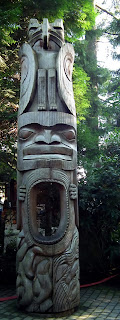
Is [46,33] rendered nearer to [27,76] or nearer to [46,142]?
[27,76]

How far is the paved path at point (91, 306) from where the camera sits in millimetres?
3816

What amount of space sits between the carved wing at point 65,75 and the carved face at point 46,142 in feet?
1.46

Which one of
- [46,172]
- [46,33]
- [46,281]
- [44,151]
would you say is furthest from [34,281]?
[46,33]

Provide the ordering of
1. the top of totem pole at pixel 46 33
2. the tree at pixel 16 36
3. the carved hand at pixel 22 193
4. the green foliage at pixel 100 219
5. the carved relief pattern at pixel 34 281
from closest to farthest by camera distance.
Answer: the carved relief pattern at pixel 34 281
the carved hand at pixel 22 193
the top of totem pole at pixel 46 33
the green foliage at pixel 100 219
the tree at pixel 16 36

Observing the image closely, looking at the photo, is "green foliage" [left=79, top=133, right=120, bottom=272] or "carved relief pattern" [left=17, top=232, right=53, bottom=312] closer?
"carved relief pattern" [left=17, top=232, right=53, bottom=312]

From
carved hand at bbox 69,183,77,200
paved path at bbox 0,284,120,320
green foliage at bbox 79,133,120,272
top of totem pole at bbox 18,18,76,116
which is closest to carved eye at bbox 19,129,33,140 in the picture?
top of totem pole at bbox 18,18,76,116

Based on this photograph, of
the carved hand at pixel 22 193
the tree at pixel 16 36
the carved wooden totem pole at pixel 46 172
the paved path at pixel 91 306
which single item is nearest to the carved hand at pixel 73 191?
the carved wooden totem pole at pixel 46 172

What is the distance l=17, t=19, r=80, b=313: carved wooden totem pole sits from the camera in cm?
381

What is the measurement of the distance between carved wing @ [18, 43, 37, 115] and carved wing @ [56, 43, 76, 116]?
1.40 feet

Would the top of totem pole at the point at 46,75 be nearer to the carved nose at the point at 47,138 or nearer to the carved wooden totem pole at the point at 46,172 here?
the carved wooden totem pole at the point at 46,172

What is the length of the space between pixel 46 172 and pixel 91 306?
2294 mm

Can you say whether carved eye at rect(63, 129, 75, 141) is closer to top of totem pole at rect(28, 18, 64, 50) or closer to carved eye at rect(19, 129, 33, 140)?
carved eye at rect(19, 129, 33, 140)

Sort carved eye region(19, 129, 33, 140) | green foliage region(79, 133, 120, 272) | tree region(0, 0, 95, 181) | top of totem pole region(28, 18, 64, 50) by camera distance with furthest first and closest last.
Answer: tree region(0, 0, 95, 181), green foliage region(79, 133, 120, 272), top of totem pole region(28, 18, 64, 50), carved eye region(19, 129, 33, 140)

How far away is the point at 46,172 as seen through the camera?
4.05 meters
